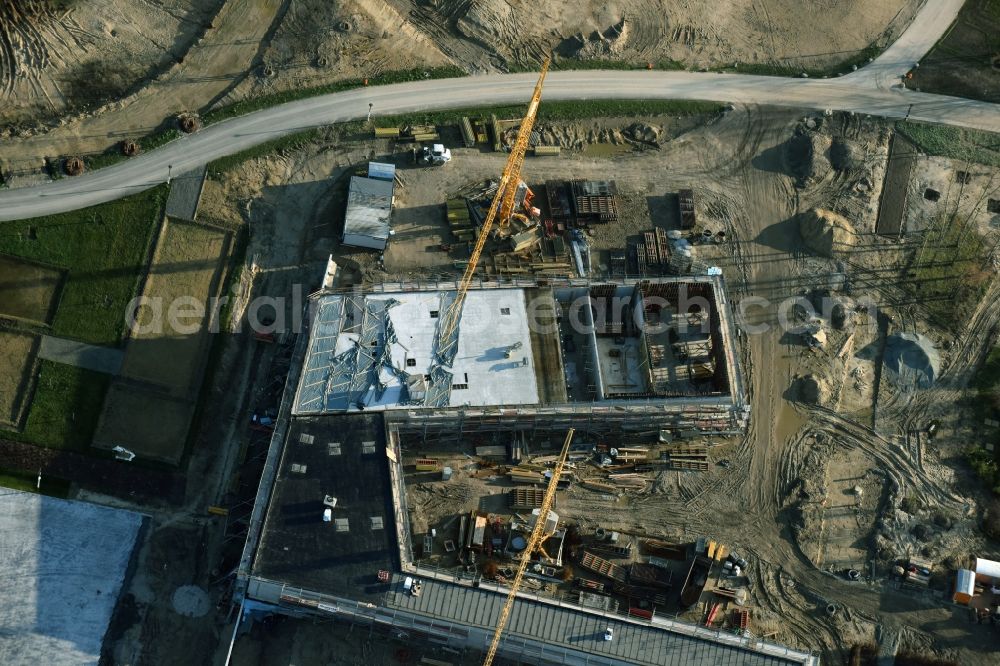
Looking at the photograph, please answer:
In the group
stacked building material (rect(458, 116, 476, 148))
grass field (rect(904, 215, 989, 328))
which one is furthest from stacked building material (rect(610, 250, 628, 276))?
grass field (rect(904, 215, 989, 328))

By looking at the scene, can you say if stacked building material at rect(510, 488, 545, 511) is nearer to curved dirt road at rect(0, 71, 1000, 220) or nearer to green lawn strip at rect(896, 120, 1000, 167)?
curved dirt road at rect(0, 71, 1000, 220)

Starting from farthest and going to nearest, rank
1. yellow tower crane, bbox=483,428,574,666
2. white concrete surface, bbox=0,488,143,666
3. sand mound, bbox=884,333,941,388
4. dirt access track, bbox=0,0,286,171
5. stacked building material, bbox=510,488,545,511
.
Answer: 1. dirt access track, bbox=0,0,286,171
2. sand mound, bbox=884,333,941,388
3. stacked building material, bbox=510,488,545,511
4. white concrete surface, bbox=0,488,143,666
5. yellow tower crane, bbox=483,428,574,666

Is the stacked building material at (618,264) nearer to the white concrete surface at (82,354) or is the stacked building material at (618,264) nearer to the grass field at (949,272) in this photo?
the grass field at (949,272)

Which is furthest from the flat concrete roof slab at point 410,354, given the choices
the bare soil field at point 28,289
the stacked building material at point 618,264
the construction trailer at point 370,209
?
the bare soil field at point 28,289

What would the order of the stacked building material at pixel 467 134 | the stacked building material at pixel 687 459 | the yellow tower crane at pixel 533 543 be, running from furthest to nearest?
the stacked building material at pixel 467 134, the stacked building material at pixel 687 459, the yellow tower crane at pixel 533 543

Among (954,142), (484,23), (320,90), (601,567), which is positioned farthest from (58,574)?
(954,142)

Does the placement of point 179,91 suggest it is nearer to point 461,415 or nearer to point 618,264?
point 461,415
